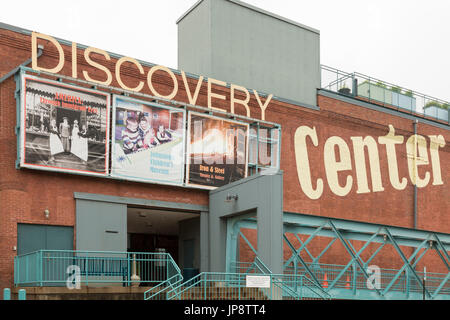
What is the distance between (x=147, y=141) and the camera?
2570 centimetres

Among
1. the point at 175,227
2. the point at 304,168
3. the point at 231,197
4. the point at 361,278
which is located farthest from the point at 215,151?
the point at 361,278

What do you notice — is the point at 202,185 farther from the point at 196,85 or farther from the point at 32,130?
the point at 32,130

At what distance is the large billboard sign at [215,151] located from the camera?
26984 millimetres

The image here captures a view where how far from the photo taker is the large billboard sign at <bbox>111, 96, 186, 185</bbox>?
25.1 metres

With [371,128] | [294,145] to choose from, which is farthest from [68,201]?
[371,128]

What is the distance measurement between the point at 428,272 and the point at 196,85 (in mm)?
17565

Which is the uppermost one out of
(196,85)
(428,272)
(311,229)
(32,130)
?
(196,85)

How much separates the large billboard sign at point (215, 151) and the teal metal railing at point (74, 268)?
497 cm

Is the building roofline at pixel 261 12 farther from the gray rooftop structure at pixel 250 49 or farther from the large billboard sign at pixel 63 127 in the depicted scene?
the large billboard sign at pixel 63 127

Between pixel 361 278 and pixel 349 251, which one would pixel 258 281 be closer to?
pixel 349 251

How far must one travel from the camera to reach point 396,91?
127ft

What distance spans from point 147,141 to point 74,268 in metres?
6.01

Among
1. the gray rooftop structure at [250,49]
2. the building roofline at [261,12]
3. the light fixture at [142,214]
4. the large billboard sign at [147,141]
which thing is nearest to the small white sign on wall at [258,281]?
the large billboard sign at [147,141]

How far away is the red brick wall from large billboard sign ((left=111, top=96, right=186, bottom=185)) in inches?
26.4
